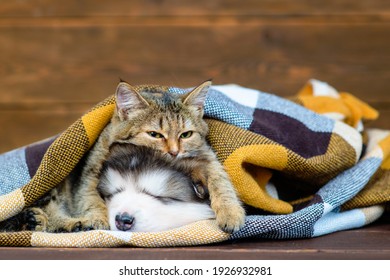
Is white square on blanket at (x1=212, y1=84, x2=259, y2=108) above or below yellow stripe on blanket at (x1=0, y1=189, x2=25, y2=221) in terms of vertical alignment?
above

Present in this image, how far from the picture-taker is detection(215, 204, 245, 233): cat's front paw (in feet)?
4.71

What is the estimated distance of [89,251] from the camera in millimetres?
1367

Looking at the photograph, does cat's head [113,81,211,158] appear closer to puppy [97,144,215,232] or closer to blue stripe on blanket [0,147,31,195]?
puppy [97,144,215,232]

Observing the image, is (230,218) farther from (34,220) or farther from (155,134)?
(34,220)

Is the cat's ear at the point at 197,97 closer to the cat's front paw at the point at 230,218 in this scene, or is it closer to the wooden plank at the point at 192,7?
the cat's front paw at the point at 230,218

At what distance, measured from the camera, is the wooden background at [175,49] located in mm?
2609

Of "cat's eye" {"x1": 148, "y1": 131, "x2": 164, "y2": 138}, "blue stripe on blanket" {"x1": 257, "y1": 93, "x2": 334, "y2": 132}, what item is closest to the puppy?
"cat's eye" {"x1": 148, "y1": 131, "x2": 164, "y2": 138}

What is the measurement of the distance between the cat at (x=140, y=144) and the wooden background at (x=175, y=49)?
0.90m

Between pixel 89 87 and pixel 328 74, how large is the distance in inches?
45.4

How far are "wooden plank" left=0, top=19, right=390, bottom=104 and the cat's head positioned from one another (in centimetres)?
94

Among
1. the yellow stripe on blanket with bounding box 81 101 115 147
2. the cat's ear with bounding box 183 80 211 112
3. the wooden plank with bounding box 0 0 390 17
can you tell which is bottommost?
the yellow stripe on blanket with bounding box 81 101 115 147

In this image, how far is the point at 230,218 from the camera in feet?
→ 4.74

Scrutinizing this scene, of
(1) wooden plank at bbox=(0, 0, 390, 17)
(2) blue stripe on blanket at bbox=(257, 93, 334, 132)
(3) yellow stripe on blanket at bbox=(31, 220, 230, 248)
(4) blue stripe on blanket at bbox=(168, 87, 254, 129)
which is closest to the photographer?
(3) yellow stripe on blanket at bbox=(31, 220, 230, 248)
